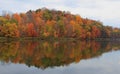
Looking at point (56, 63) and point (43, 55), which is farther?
point (43, 55)

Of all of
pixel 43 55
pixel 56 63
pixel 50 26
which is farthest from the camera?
pixel 50 26

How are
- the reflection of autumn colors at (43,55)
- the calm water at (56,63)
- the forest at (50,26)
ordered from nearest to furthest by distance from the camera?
the calm water at (56,63), the reflection of autumn colors at (43,55), the forest at (50,26)

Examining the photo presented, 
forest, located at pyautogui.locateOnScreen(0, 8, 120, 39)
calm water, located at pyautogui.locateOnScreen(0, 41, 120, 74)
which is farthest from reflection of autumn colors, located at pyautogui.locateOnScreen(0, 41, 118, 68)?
forest, located at pyautogui.locateOnScreen(0, 8, 120, 39)

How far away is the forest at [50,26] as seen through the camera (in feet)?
294

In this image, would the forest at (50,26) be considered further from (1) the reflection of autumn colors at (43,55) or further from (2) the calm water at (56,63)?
(2) the calm water at (56,63)

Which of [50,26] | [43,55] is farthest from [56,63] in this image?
[50,26]

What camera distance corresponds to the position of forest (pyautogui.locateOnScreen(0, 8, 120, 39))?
3523 inches

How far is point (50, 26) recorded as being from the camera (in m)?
104

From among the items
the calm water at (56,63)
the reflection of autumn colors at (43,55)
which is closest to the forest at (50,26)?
the reflection of autumn colors at (43,55)

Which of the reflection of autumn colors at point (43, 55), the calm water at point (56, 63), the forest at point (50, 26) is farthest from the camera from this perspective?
the forest at point (50, 26)

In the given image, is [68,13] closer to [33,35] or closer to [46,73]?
[33,35]

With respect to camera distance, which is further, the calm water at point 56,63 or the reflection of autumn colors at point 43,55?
the reflection of autumn colors at point 43,55

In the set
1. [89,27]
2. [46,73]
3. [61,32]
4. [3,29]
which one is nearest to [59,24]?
[61,32]

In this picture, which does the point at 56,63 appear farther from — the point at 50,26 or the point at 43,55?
the point at 50,26
